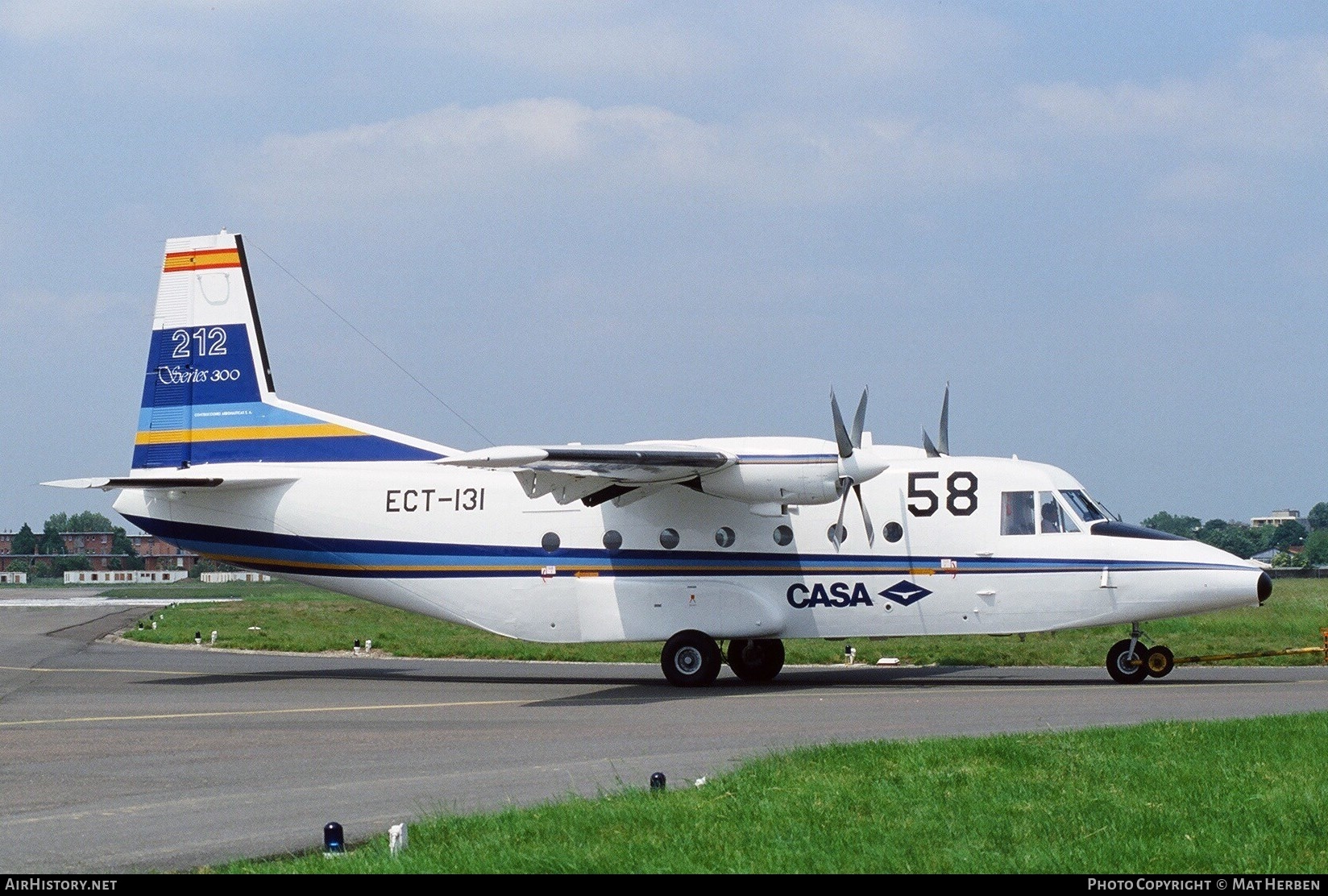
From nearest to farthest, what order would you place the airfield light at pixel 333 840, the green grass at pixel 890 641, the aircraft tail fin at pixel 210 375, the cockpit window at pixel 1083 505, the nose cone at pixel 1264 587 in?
1. the airfield light at pixel 333 840
2. the nose cone at pixel 1264 587
3. the cockpit window at pixel 1083 505
4. the aircraft tail fin at pixel 210 375
5. the green grass at pixel 890 641

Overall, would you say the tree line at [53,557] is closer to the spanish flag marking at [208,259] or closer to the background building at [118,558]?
the background building at [118,558]

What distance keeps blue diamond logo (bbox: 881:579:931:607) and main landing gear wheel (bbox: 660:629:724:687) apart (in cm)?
288

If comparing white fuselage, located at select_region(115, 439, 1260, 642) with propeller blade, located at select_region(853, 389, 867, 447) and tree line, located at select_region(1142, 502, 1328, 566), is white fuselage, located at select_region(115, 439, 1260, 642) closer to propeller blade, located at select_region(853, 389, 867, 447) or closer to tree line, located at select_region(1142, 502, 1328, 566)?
propeller blade, located at select_region(853, 389, 867, 447)

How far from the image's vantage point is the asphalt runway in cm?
998

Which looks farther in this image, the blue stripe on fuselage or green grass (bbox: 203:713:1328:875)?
the blue stripe on fuselage

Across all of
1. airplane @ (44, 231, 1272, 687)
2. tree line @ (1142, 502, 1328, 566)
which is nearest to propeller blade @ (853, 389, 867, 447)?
airplane @ (44, 231, 1272, 687)

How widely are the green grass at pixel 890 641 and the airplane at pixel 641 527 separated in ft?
9.67

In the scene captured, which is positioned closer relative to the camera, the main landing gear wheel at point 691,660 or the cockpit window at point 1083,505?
the cockpit window at point 1083,505

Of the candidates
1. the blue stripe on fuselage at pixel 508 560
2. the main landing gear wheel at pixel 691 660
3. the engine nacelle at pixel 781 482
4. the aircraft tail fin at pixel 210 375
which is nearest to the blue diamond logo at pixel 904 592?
the blue stripe on fuselage at pixel 508 560

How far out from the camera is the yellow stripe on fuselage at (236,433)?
2417 centimetres

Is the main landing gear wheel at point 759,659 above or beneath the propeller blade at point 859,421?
beneath

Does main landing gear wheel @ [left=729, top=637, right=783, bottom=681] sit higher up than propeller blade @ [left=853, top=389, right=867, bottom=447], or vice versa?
propeller blade @ [left=853, top=389, right=867, bottom=447]
